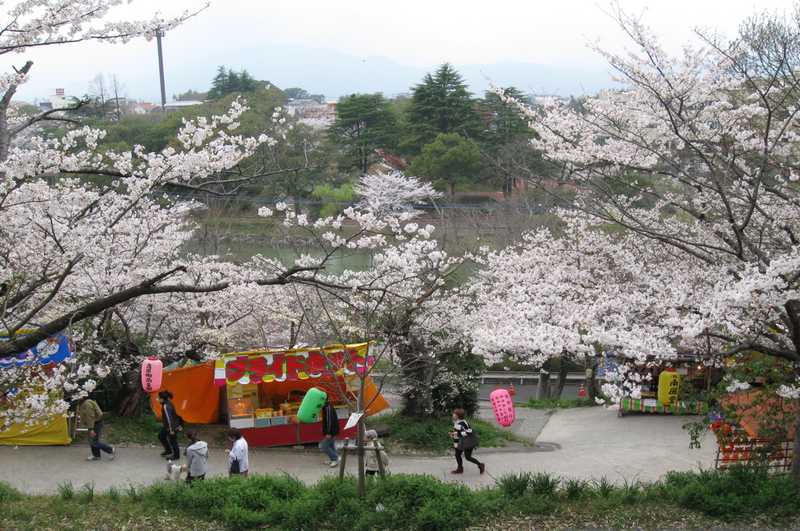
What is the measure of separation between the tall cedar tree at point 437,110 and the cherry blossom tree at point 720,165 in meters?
24.4

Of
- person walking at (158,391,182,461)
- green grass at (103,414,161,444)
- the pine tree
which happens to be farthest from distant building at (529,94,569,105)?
the pine tree

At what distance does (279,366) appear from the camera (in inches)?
481

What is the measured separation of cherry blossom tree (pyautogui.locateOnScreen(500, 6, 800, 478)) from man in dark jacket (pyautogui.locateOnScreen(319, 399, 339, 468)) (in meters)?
4.95

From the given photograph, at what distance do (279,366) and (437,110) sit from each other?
2643 centimetres

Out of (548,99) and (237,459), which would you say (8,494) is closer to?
(237,459)

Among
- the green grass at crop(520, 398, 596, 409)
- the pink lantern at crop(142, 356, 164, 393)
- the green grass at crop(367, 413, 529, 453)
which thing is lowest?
the green grass at crop(520, 398, 596, 409)

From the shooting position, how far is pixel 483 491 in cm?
843

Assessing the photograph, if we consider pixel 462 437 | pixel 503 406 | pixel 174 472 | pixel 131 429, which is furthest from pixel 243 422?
pixel 503 406

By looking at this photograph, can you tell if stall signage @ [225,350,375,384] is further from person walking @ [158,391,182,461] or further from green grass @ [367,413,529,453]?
green grass @ [367,413,529,453]

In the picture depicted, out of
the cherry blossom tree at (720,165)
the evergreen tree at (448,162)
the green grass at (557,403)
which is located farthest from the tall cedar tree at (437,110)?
the cherry blossom tree at (720,165)

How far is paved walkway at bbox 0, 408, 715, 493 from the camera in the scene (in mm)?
10461

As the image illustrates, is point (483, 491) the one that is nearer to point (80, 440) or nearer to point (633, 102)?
point (633, 102)

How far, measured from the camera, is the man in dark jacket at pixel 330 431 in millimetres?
11477

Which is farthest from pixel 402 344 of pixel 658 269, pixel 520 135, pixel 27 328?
pixel 520 135
